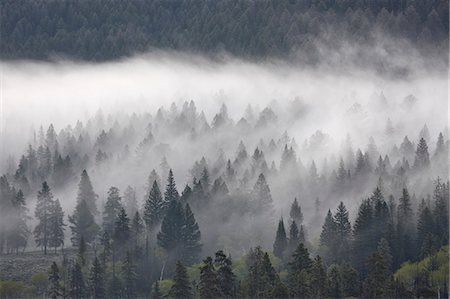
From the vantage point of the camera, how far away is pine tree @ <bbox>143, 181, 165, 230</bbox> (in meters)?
185

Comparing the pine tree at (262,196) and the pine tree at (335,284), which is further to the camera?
the pine tree at (262,196)

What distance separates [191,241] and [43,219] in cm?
3055

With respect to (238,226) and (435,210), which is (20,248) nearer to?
(238,226)

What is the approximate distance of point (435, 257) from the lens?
154 meters

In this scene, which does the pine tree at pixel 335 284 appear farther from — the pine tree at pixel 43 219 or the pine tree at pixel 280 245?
the pine tree at pixel 43 219

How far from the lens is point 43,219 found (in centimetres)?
18800

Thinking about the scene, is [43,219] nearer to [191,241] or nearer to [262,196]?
[191,241]

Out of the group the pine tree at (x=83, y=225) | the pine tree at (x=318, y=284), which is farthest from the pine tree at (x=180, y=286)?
the pine tree at (x=83, y=225)

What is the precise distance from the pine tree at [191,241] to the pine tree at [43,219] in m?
26.7

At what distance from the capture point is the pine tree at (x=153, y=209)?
7288 inches

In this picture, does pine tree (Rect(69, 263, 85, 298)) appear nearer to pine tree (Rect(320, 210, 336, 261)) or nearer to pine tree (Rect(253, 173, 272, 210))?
pine tree (Rect(320, 210, 336, 261))

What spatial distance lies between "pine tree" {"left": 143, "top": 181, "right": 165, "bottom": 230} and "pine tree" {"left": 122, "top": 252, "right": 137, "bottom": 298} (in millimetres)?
22257

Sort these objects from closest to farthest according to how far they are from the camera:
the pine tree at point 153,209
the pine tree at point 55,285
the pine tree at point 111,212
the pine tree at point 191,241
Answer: the pine tree at point 55,285
the pine tree at point 191,241
the pine tree at point 153,209
the pine tree at point 111,212

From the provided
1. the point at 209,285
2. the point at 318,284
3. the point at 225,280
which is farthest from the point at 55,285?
the point at 318,284
